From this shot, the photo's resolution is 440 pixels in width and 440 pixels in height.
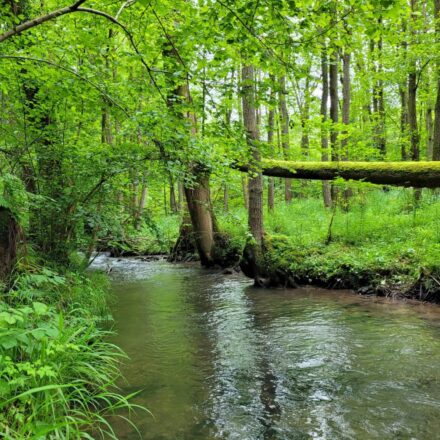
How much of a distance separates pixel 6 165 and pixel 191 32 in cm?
406

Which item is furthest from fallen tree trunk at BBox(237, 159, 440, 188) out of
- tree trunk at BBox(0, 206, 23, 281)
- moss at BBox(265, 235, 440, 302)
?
tree trunk at BBox(0, 206, 23, 281)

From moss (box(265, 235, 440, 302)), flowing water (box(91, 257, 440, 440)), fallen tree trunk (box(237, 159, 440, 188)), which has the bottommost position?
flowing water (box(91, 257, 440, 440))

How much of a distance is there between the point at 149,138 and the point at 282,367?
334 cm

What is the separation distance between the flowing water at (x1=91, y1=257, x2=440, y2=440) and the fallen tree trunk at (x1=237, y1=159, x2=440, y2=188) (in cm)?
362

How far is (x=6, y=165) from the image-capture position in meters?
6.53

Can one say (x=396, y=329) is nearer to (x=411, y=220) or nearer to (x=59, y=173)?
(x=411, y=220)

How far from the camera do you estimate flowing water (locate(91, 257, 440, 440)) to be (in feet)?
11.3

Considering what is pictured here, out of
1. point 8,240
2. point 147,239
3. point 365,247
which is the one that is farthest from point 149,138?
point 147,239

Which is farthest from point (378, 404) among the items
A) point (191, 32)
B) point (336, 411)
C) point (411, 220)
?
point (411, 220)

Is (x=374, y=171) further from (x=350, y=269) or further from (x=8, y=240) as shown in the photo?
(x=8, y=240)

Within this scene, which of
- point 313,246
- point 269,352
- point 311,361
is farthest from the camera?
point 313,246

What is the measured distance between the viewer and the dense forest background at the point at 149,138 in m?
3.92

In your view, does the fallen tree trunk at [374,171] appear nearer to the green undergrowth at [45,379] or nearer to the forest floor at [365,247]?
the forest floor at [365,247]

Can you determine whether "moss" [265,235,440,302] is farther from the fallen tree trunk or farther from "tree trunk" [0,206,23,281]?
"tree trunk" [0,206,23,281]
